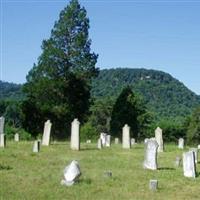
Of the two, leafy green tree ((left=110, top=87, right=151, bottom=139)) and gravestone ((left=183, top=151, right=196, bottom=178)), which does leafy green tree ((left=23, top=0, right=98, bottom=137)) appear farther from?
gravestone ((left=183, top=151, right=196, bottom=178))

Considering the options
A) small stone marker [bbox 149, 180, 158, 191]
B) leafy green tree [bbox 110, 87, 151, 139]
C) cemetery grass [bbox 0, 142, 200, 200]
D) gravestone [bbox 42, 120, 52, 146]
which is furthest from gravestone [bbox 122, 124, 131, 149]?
leafy green tree [bbox 110, 87, 151, 139]

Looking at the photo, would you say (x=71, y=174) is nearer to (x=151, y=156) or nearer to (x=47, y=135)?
(x=151, y=156)

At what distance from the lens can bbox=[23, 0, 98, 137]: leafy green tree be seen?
49.9m

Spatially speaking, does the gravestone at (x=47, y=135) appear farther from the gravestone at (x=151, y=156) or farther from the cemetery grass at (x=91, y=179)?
the gravestone at (x=151, y=156)

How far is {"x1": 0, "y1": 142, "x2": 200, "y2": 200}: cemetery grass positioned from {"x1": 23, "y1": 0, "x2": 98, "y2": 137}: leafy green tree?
23328 millimetres

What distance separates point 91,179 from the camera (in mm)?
18125

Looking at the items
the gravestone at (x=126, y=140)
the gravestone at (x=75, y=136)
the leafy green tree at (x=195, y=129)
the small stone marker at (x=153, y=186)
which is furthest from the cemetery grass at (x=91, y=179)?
the leafy green tree at (x=195, y=129)

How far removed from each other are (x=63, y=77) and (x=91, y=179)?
33860 millimetres

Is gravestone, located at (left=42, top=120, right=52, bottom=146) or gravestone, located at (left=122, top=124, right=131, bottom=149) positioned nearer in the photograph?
gravestone, located at (left=42, top=120, right=52, bottom=146)

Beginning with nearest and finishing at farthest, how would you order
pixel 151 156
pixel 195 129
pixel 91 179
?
pixel 91 179 < pixel 151 156 < pixel 195 129

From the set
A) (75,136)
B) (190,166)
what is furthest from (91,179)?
(75,136)

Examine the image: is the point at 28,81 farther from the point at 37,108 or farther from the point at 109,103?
the point at 109,103

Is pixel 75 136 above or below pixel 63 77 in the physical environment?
below

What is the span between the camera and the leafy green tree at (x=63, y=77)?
164 feet
